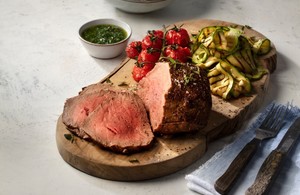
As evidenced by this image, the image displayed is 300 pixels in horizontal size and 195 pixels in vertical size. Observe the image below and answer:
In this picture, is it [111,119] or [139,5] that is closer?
[111,119]

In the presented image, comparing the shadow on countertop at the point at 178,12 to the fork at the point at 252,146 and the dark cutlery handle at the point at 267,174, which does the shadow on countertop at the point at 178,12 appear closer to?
the fork at the point at 252,146

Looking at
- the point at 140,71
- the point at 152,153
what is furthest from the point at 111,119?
the point at 140,71

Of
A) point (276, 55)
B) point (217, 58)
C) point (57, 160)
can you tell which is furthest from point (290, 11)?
point (57, 160)

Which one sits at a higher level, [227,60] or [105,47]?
[227,60]

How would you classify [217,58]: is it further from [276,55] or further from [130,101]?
[130,101]

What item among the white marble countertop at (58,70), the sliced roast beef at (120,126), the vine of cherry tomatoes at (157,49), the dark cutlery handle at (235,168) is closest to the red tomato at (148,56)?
the vine of cherry tomatoes at (157,49)

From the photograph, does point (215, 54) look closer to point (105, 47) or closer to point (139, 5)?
point (105, 47)
